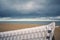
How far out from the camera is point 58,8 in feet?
6.79

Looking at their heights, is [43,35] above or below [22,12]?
below

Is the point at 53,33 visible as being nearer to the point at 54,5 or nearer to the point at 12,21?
the point at 54,5

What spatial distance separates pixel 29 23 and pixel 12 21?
1.06 ft

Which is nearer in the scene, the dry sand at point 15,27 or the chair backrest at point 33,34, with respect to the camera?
the chair backrest at point 33,34

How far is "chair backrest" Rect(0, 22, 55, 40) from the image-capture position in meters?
1.94

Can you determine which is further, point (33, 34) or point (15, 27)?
point (15, 27)

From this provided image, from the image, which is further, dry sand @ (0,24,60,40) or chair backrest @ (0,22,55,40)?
dry sand @ (0,24,60,40)

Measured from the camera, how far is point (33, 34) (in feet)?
6.58

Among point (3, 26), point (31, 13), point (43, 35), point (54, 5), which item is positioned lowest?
point (43, 35)

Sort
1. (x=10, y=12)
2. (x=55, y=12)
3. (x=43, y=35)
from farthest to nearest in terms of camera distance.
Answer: (x=10, y=12) → (x=55, y=12) → (x=43, y=35)

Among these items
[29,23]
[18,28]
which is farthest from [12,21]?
[29,23]

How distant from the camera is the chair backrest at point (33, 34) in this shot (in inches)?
76.6

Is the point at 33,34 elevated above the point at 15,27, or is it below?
below

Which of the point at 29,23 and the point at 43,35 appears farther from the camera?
the point at 29,23
